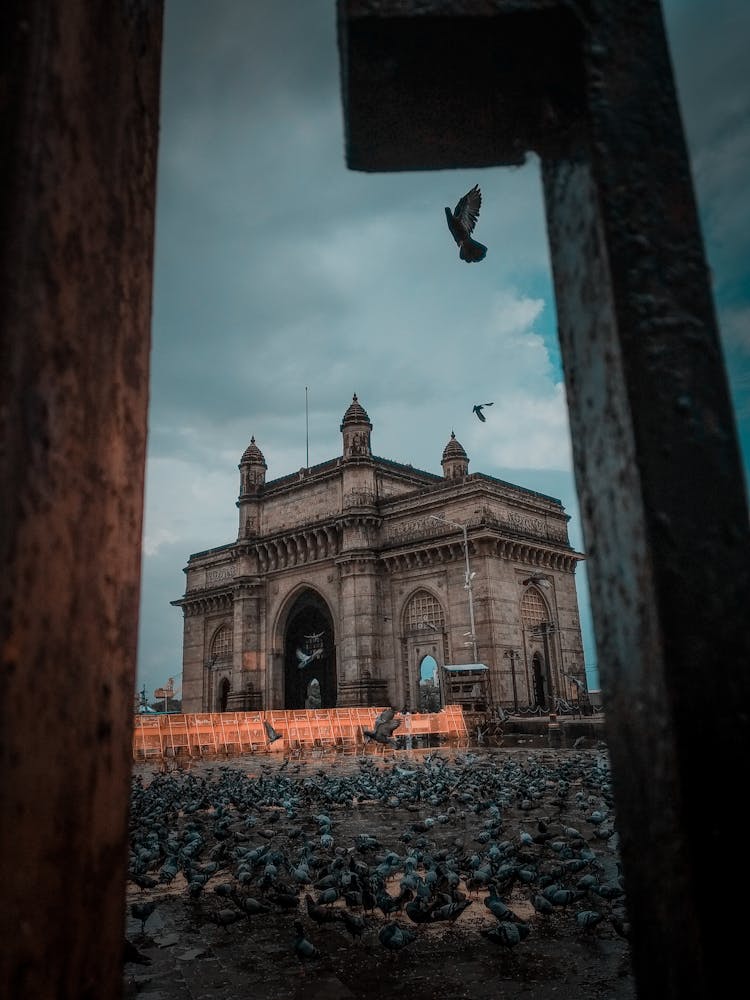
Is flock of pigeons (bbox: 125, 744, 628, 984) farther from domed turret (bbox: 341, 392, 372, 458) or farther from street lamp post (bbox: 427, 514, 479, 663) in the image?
domed turret (bbox: 341, 392, 372, 458)

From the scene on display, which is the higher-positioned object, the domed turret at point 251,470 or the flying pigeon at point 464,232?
the domed turret at point 251,470

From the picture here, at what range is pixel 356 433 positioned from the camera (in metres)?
31.7

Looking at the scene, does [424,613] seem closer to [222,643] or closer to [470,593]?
[470,593]

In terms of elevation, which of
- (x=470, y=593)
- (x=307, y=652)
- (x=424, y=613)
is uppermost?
(x=470, y=593)

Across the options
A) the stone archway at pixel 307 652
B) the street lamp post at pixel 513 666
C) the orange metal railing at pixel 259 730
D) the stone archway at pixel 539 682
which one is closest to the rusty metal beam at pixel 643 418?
the orange metal railing at pixel 259 730

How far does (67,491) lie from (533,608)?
28.9 metres

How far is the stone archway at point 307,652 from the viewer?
3297cm

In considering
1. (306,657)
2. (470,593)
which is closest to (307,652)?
(306,657)

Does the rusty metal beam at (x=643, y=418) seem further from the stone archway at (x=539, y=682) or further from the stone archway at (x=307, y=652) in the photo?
the stone archway at (x=307, y=652)

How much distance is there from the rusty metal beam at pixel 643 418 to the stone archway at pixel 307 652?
31.7m

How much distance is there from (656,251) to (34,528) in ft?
3.59

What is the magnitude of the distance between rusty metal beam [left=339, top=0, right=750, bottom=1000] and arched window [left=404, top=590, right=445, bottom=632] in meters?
27.1

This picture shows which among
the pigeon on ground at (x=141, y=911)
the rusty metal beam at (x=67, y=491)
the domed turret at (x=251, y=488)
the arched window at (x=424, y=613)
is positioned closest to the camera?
the rusty metal beam at (x=67, y=491)

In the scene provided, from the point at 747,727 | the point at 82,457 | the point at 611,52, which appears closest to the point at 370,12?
the point at 611,52
